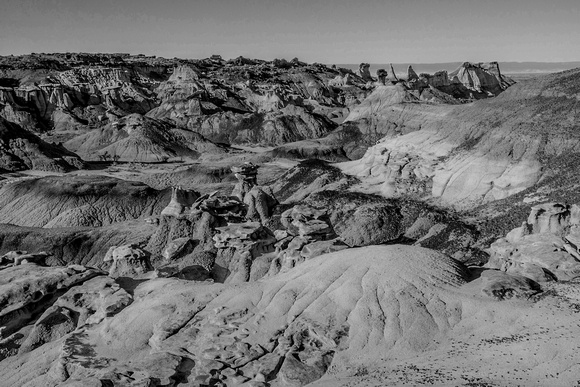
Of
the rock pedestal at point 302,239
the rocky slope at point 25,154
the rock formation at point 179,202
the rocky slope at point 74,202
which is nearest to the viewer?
the rock pedestal at point 302,239

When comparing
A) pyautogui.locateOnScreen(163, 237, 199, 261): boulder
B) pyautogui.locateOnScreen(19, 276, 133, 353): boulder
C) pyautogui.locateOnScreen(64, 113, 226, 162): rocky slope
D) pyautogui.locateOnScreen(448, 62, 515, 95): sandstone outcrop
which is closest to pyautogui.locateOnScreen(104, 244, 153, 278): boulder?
pyautogui.locateOnScreen(163, 237, 199, 261): boulder

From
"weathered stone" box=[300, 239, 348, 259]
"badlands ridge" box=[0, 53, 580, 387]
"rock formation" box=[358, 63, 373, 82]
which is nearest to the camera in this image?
"badlands ridge" box=[0, 53, 580, 387]

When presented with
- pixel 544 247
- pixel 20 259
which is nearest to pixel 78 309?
pixel 20 259

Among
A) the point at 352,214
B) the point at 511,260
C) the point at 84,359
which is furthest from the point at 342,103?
the point at 84,359

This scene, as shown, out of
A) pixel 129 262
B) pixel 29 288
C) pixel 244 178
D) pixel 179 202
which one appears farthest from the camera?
pixel 244 178

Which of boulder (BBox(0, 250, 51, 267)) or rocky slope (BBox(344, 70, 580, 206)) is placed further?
rocky slope (BBox(344, 70, 580, 206))

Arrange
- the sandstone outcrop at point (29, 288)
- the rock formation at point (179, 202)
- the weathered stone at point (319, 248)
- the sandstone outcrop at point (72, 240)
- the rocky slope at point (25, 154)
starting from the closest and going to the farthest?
the sandstone outcrop at point (29, 288), the weathered stone at point (319, 248), the sandstone outcrop at point (72, 240), the rock formation at point (179, 202), the rocky slope at point (25, 154)

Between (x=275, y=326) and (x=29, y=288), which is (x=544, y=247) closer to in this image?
(x=275, y=326)

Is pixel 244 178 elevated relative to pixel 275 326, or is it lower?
elevated

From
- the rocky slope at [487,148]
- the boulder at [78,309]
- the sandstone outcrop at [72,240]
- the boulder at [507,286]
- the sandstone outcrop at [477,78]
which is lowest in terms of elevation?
the sandstone outcrop at [72,240]

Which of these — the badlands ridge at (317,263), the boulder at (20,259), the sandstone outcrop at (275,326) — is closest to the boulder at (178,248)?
the badlands ridge at (317,263)

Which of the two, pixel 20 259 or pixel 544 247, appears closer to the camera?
pixel 544 247

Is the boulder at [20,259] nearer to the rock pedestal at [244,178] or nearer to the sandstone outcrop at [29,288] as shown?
the sandstone outcrop at [29,288]

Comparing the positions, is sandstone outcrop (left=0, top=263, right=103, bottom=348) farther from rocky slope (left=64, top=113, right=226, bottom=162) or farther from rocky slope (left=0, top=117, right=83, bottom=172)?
rocky slope (left=64, top=113, right=226, bottom=162)
